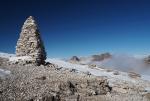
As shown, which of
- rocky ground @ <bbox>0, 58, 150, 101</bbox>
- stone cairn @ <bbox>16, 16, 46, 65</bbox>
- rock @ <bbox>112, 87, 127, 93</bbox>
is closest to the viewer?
rocky ground @ <bbox>0, 58, 150, 101</bbox>

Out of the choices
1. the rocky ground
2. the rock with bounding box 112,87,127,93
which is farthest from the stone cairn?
the rock with bounding box 112,87,127,93

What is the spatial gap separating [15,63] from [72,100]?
14508 millimetres

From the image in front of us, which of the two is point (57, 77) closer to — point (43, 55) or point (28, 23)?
point (43, 55)

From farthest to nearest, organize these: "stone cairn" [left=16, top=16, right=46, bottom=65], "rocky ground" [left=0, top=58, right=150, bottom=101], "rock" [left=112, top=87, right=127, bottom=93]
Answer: "stone cairn" [left=16, top=16, right=46, bottom=65], "rock" [left=112, top=87, right=127, bottom=93], "rocky ground" [left=0, top=58, right=150, bottom=101]

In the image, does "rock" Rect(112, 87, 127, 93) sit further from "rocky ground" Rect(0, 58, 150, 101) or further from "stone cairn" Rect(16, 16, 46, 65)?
"stone cairn" Rect(16, 16, 46, 65)

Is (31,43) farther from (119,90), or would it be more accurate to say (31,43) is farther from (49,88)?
(49,88)

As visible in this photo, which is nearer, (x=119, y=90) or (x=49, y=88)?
(x=49, y=88)

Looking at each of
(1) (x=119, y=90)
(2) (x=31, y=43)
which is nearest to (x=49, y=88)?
(1) (x=119, y=90)

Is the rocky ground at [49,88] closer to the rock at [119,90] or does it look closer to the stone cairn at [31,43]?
the rock at [119,90]

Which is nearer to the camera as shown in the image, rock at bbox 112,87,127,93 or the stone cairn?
rock at bbox 112,87,127,93

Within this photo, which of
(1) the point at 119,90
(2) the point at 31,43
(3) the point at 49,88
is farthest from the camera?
(2) the point at 31,43

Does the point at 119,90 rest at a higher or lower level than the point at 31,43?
lower

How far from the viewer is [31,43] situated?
41969 millimetres

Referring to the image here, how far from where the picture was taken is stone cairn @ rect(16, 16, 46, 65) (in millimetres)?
41125
